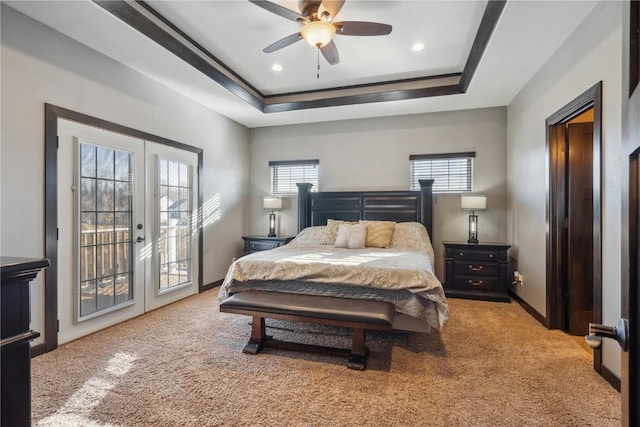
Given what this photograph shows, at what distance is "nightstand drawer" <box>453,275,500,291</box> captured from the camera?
13.3 feet

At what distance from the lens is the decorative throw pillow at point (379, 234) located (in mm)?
4070

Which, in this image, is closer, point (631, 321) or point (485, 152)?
point (631, 321)

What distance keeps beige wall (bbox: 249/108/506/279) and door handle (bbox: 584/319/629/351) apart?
13.6 ft

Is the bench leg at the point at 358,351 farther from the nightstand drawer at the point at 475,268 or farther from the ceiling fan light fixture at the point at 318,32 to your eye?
the nightstand drawer at the point at 475,268

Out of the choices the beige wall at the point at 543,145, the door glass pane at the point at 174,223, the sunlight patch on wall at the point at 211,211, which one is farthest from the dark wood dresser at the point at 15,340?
the sunlight patch on wall at the point at 211,211

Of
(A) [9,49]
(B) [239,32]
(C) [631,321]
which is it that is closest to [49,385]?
(A) [9,49]

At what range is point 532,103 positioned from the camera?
139 inches

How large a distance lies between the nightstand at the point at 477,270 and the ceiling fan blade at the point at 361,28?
2.97 m

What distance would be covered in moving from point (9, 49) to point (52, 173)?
38.3 inches

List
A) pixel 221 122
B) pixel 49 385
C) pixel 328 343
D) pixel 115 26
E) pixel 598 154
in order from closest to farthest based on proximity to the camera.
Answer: pixel 49 385 → pixel 598 154 → pixel 115 26 → pixel 328 343 → pixel 221 122

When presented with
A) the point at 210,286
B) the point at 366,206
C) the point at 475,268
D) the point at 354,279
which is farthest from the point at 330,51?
the point at 210,286

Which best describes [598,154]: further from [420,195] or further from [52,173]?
[52,173]

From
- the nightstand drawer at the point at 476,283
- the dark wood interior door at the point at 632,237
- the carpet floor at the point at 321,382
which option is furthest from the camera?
the nightstand drawer at the point at 476,283

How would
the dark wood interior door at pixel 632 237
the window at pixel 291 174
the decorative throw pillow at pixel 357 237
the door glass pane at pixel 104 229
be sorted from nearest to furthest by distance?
the dark wood interior door at pixel 632 237 < the door glass pane at pixel 104 229 < the decorative throw pillow at pixel 357 237 < the window at pixel 291 174
